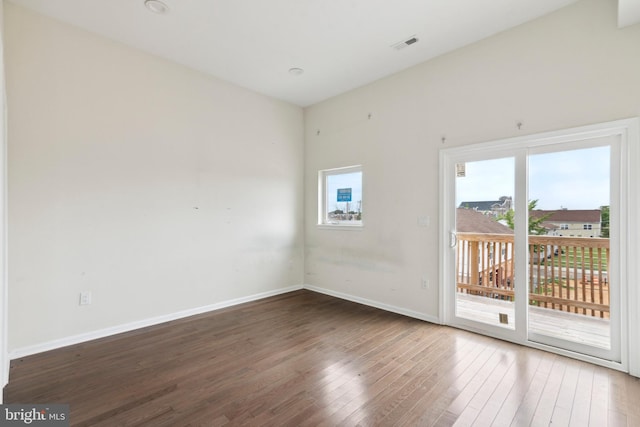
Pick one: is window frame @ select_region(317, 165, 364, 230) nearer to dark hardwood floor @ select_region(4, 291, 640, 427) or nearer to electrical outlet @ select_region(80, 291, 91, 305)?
dark hardwood floor @ select_region(4, 291, 640, 427)

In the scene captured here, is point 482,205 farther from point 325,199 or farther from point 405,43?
point 325,199

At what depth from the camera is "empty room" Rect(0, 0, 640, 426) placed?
2.17m

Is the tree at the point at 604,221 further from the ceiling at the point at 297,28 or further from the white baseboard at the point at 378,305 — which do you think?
the white baseboard at the point at 378,305

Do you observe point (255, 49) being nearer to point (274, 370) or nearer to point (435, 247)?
point (435, 247)

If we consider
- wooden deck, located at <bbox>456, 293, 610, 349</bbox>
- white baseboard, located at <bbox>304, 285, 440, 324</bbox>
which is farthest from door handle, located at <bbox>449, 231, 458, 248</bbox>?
white baseboard, located at <bbox>304, 285, 440, 324</bbox>

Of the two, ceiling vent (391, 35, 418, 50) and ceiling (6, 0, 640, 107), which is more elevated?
ceiling (6, 0, 640, 107)

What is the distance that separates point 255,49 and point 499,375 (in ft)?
12.9

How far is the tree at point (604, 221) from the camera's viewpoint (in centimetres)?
251

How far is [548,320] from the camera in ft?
9.16

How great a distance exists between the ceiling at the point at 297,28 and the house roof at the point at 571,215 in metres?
1.59

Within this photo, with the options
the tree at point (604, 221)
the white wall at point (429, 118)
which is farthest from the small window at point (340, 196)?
the tree at point (604, 221)

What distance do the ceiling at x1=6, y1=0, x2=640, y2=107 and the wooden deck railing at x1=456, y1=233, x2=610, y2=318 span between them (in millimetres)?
1939

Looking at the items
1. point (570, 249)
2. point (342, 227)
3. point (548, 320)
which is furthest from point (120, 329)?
point (570, 249)

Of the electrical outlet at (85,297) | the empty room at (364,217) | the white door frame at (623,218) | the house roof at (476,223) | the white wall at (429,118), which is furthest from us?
the house roof at (476,223)
